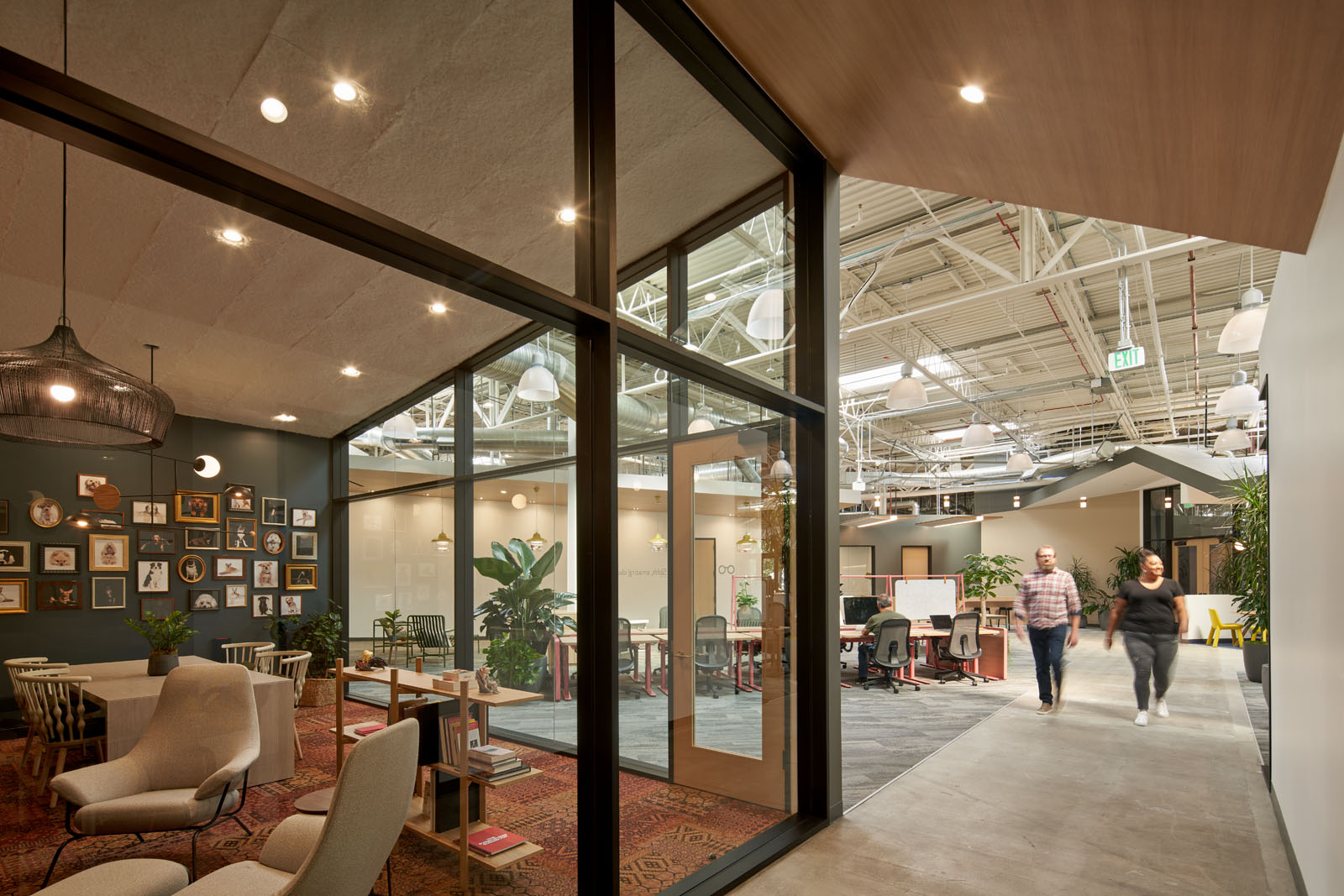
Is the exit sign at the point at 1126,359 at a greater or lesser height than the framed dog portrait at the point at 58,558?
greater

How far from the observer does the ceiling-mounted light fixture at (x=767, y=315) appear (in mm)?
4520

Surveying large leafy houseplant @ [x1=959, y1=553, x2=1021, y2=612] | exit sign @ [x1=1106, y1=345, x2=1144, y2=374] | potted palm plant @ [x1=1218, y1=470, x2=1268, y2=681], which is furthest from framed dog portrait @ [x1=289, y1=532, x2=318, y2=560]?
large leafy houseplant @ [x1=959, y1=553, x2=1021, y2=612]

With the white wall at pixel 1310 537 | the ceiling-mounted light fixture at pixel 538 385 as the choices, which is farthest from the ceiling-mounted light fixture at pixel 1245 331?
the ceiling-mounted light fixture at pixel 538 385

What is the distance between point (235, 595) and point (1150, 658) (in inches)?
325

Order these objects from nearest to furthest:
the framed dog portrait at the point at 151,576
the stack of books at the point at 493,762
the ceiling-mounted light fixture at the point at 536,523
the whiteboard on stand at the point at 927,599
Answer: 1. the framed dog portrait at the point at 151,576
2. the stack of books at the point at 493,762
3. the ceiling-mounted light fixture at the point at 536,523
4. the whiteboard on stand at the point at 927,599

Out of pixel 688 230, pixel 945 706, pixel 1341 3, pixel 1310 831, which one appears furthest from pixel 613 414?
pixel 945 706

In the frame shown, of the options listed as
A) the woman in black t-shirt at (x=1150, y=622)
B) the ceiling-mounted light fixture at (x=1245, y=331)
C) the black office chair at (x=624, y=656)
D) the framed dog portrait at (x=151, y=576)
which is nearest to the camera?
the framed dog portrait at (x=151, y=576)

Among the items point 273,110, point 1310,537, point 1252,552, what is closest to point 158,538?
point 273,110

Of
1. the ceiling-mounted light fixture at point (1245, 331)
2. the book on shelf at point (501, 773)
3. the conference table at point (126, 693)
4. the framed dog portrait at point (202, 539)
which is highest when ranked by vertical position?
the ceiling-mounted light fixture at point (1245, 331)

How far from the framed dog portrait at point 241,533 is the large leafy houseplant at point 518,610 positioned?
81 cm

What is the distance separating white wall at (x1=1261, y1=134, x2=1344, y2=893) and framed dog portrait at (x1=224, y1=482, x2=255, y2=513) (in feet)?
11.0

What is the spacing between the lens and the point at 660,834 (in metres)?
3.48

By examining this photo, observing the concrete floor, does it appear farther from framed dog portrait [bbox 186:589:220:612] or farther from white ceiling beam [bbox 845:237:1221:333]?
white ceiling beam [bbox 845:237:1221:333]

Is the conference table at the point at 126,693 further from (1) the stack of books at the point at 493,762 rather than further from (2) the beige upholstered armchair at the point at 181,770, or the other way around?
(1) the stack of books at the point at 493,762
